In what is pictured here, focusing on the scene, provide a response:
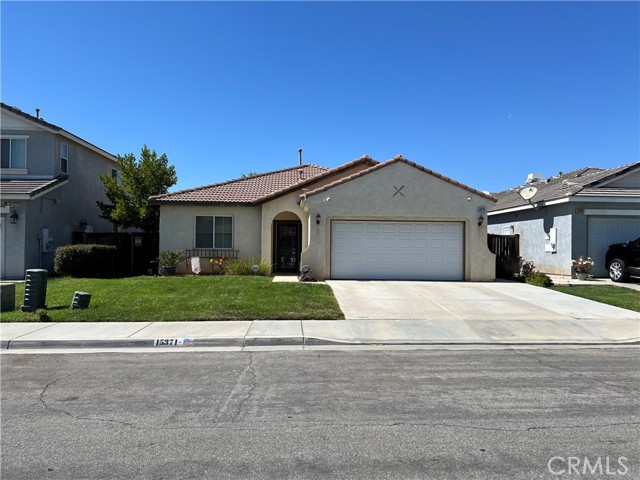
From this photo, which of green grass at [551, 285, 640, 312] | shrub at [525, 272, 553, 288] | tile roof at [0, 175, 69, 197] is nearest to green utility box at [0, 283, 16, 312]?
tile roof at [0, 175, 69, 197]

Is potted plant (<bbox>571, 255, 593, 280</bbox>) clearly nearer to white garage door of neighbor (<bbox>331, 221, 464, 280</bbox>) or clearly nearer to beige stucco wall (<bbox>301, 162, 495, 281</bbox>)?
beige stucco wall (<bbox>301, 162, 495, 281</bbox>)

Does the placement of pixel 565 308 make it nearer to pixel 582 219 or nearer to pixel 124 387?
pixel 582 219

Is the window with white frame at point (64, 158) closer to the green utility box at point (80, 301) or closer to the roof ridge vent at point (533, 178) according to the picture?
the green utility box at point (80, 301)

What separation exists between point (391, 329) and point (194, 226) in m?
11.6

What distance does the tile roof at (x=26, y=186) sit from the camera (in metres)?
16.3

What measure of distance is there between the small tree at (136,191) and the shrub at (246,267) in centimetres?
522

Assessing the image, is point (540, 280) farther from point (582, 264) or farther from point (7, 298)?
point (7, 298)

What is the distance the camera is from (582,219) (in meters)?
17.5

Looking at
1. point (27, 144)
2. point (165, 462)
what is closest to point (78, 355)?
point (165, 462)

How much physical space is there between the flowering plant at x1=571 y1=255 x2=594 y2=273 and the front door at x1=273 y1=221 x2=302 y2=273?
440 inches

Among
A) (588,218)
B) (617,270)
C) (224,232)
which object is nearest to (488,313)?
(617,270)

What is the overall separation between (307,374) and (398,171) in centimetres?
1142

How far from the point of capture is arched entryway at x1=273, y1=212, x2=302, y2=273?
62.1ft

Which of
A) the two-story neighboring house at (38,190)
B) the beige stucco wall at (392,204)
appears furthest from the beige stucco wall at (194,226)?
the two-story neighboring house at (38,190)
